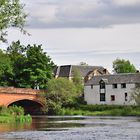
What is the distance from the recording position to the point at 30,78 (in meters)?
132

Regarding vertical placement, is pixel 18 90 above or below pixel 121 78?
below

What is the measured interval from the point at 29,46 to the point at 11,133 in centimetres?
8695

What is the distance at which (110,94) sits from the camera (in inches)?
5261

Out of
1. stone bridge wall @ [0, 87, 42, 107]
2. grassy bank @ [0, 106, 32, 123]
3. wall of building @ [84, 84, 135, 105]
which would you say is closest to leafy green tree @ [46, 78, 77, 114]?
stone bridge wall @ [0, 87, 42, 107]

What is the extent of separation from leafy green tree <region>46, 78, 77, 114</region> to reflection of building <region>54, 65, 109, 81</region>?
129ft

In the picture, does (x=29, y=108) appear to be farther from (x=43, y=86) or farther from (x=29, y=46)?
(x=29, y=46)

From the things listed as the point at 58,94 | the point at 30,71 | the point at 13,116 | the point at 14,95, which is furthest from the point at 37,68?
the point at 13,116

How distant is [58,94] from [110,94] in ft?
43.4

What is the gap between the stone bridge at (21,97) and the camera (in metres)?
120

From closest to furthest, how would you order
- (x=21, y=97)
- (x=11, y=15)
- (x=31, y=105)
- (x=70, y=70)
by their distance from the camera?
(x=11, y=15) → (x=21, y=97) → (x=31, y=105) → (x=70, y=70)

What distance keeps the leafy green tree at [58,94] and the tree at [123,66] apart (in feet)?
176

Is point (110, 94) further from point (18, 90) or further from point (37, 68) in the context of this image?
point (18, 90)

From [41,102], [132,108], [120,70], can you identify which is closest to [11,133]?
[132,108]

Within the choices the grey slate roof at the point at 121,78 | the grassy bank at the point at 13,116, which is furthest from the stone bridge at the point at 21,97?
the grassy bank at the point at 13,116
